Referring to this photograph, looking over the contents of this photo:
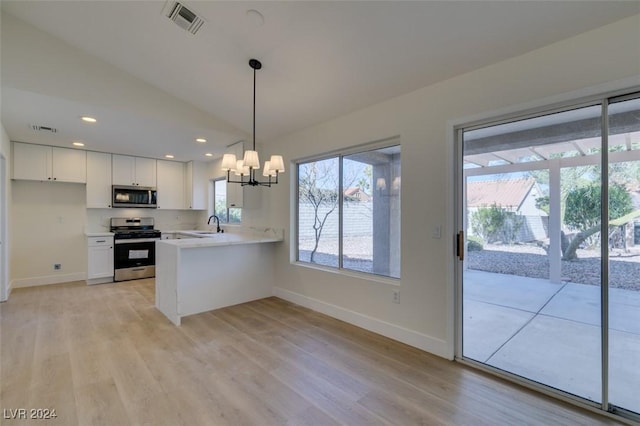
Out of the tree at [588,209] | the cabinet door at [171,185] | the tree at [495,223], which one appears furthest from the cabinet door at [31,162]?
the tree at [588,209]

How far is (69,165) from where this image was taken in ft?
16.4

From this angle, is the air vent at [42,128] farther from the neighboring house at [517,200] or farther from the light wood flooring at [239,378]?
the neighboring house at [517,200]

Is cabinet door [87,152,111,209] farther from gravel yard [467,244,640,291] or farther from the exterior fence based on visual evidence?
gravel yard [467,244,640,291]

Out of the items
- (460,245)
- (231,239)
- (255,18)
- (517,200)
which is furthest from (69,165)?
(517,200)

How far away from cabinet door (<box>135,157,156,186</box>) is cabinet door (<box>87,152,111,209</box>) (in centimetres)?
47

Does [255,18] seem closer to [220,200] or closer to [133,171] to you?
[220,200]

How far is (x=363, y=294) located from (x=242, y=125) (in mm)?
2948

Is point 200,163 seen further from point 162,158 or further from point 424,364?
point 424,364

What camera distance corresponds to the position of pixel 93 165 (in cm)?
520

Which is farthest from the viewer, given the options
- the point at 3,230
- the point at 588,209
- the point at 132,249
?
the point at 132,249

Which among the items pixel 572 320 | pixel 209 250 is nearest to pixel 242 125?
pixel 209 250

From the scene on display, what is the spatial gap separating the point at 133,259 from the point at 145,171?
1.79 meters

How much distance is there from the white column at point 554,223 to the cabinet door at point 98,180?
261 inches

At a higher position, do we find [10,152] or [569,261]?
[10,152]
